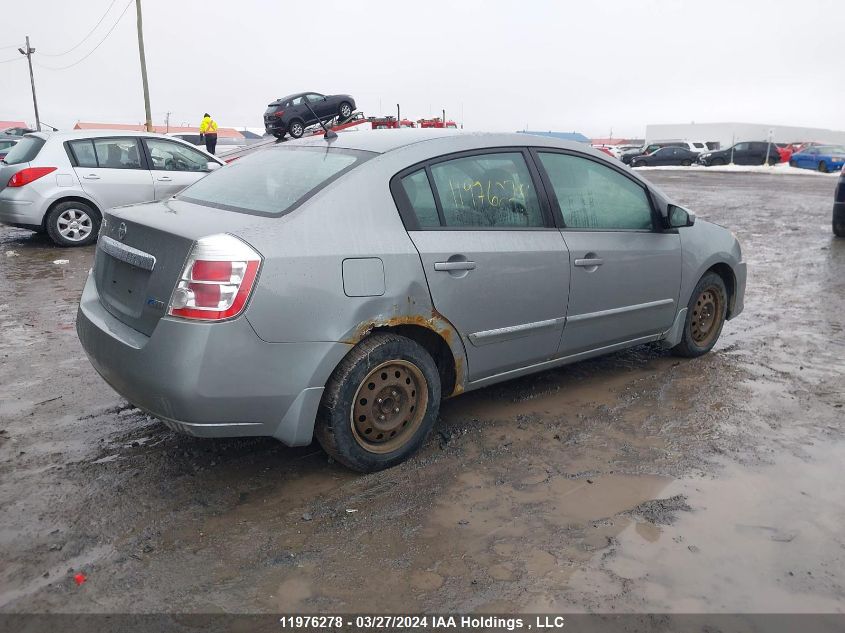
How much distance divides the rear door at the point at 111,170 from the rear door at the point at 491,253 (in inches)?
299

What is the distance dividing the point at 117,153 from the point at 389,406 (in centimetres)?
832

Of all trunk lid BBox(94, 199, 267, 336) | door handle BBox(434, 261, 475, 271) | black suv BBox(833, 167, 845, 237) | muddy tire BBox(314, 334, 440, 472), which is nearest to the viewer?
trunk lid BBox(94, 199, 267, 336)

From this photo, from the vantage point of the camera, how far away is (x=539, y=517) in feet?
A: 10.5

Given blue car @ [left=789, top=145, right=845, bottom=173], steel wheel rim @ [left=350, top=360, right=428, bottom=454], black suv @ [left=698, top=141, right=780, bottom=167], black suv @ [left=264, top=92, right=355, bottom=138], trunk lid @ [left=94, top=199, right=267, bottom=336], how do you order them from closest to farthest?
trunk lid @ [left=94, top=199, right=267, bottom=336] < steel wheel rim @ [left=350, top=360, right=428, bottom=454] < black suv @ [left=264, top=92, right=355, bottom=138] < blue car @ [left=789, top=145, right=845, bottom=173] < black suv @ [left=698, top=141, right=780, bottom=167]

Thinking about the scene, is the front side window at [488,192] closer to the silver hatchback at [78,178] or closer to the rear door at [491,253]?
the rear door at [491,253]

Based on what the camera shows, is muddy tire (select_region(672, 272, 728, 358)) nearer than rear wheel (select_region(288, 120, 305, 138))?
Yes

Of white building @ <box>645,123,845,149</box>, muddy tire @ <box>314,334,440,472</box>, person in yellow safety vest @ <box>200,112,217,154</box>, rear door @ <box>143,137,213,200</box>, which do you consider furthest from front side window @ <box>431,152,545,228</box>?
white building @ <box>645,123,845,149</box>

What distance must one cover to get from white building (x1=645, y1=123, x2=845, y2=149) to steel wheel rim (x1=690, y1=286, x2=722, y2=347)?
71357 millimetres

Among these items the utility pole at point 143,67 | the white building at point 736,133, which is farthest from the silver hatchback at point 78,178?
the white building at point 736,133

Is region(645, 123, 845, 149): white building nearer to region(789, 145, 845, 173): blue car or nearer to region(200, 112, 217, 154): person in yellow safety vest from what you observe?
region(789, 145, 845, 173): blue car

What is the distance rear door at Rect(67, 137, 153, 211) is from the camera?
9.98 metres

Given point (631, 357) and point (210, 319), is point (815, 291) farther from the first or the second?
point (210, 319)

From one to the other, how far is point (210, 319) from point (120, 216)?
1.05 m

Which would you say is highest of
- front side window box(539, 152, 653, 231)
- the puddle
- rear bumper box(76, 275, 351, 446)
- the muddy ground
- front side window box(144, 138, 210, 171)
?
front side window box(144, 138, 210, 171)
